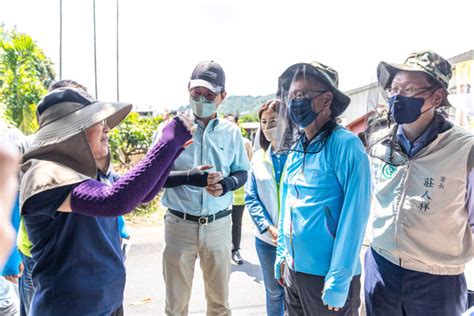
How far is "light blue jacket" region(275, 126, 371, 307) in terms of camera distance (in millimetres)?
1735

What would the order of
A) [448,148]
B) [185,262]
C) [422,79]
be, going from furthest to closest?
[185,262] < [422,79] < [448,148]

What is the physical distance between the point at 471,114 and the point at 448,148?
865 mm

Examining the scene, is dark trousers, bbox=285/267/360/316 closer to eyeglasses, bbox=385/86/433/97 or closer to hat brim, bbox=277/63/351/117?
hat brim, bbox=277/63/351/117

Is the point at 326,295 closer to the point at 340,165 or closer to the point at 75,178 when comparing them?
the point at 340,165

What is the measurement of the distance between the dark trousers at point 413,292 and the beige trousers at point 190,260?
119 centimetres

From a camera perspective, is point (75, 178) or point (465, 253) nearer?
point (75, 178)

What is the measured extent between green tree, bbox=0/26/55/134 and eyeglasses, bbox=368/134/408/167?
739 centimetres

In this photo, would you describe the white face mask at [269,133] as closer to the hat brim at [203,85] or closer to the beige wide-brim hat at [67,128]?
the hat brim at [203,85]

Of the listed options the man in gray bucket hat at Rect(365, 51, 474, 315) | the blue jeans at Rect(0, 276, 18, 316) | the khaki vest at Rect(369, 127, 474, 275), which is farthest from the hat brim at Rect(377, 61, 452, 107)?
the blue jeans at Rect(0, 276, 18, 316)

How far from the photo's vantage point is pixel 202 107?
9.21 feet

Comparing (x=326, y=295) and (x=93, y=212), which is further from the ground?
(x=93, y=212)

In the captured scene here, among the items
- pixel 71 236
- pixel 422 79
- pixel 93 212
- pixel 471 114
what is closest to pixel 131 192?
pixel 93 212

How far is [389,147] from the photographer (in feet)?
6.95

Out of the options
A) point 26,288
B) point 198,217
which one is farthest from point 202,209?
point 26,288
